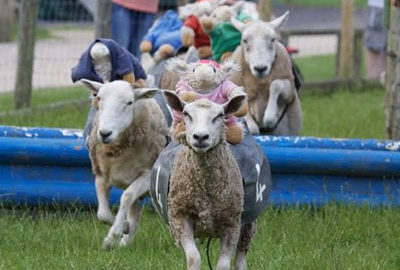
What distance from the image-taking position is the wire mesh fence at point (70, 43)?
17062 mm

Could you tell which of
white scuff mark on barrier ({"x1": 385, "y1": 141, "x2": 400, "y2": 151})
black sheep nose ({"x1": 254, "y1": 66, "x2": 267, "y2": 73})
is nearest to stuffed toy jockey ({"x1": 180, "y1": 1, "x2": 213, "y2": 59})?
black sheep nose ({"x1": 254, "y1": 66, "x2": 267, "y2": 73})

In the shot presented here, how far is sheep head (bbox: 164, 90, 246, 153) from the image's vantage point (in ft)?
20.0

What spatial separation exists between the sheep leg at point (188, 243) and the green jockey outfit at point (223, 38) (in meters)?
4.27

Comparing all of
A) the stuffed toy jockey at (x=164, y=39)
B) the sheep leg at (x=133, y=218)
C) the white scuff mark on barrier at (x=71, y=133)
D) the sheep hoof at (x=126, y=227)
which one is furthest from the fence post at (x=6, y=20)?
the sheep hoof at (x=126, y=227)

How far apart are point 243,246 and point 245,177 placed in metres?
0.42

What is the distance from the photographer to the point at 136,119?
7988 millimetres

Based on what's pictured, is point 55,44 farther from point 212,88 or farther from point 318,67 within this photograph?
point 212,88

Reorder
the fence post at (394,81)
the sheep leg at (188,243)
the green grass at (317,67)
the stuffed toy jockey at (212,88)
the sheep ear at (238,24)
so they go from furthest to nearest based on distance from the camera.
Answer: the green grass at (317,67) < the fence post at (394,81) < the sheep ear at (238,24) < the stuffed toy jockey at (212,88) < the sheep leg at (188,243)

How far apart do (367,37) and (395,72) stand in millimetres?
6764

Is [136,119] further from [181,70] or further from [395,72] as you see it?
[395,72]

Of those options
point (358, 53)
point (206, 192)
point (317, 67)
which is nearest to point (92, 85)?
point (206, 192)

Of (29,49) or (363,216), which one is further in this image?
(29,49)

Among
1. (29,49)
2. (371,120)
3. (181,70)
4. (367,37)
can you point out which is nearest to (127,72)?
(181,70)

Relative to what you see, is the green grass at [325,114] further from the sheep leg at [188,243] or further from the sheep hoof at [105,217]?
the sheep leg at [188,243]
